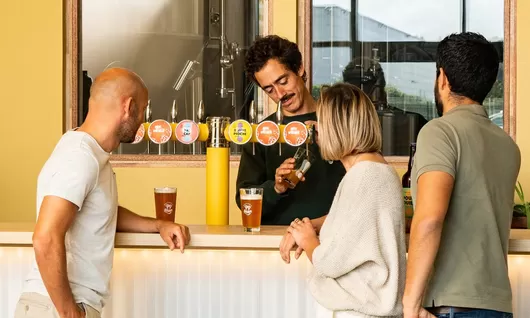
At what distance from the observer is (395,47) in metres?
4.64

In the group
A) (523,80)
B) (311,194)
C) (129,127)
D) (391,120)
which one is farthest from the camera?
(391,120)

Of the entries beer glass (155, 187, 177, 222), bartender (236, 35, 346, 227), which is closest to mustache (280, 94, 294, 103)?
bartender (236, 35, 346, 227)

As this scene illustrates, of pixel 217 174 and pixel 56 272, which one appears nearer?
pixel 56 272

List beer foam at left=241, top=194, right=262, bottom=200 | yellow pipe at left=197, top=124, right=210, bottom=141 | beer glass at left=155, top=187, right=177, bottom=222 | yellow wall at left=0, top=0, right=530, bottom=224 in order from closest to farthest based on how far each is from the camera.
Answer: beer foam at left=241, top=194, right=262, bottom=200 → beer glass at left=155, top=187, right=177, bottom=222 → yellow pipe at left=197, top=124, right=210, bottom=141 → yellow wall at left=0, top=0, right=530, bottom=224

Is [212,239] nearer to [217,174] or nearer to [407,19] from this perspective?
[217,174]

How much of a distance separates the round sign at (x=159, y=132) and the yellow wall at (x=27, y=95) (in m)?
2.12

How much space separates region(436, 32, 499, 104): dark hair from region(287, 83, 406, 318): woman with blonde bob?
23cm

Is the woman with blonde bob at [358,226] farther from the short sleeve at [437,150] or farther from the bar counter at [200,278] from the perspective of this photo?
the bar counter at [200,278]

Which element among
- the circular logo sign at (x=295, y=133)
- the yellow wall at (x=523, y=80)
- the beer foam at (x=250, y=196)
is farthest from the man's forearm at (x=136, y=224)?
the yellow wall at (x=523, y=80)

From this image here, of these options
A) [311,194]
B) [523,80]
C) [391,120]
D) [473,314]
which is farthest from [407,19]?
[473,314]

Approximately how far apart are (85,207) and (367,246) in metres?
0.73

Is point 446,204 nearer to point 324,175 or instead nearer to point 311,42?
point 324,175

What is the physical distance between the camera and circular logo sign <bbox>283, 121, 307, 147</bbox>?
2.76 m

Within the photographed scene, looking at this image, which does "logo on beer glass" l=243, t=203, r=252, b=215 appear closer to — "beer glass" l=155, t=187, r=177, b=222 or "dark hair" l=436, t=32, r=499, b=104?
"beer glass" l=155, t=187, r=177, b=222
